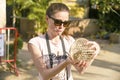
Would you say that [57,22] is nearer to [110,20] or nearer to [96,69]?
[96,69]

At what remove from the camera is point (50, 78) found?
7.77 feet

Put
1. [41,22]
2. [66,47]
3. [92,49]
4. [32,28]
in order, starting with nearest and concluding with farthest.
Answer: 1. [92,49]
2. [66,47]
3. [41,22]
4. [32,28]

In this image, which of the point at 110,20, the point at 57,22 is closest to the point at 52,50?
the point at 57,22

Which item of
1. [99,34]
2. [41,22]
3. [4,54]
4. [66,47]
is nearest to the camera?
[66,47]

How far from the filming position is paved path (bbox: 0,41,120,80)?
641cm

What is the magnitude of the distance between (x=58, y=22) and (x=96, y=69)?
496cm

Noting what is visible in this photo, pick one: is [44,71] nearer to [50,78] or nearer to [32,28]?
[50,78]

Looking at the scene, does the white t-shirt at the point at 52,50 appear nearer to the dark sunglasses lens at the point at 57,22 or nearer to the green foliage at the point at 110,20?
the dark sunglasses lens at the point at 57,22

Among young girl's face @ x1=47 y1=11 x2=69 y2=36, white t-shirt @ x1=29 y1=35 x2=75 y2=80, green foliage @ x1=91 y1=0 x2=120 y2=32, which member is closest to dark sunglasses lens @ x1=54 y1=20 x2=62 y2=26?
young girl's face @ x1=47 y1=11 x2=69 y2=36

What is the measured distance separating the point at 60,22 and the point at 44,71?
365 mm

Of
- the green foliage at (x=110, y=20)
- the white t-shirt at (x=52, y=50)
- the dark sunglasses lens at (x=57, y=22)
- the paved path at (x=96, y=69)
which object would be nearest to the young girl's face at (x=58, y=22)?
the dark sunglasses lens at (x=57, y=22)

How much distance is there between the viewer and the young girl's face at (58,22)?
7.57 feet

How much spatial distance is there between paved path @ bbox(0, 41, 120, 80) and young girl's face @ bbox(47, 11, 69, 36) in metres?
4.01

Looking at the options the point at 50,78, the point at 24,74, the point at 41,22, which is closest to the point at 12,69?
the point at 24,74
